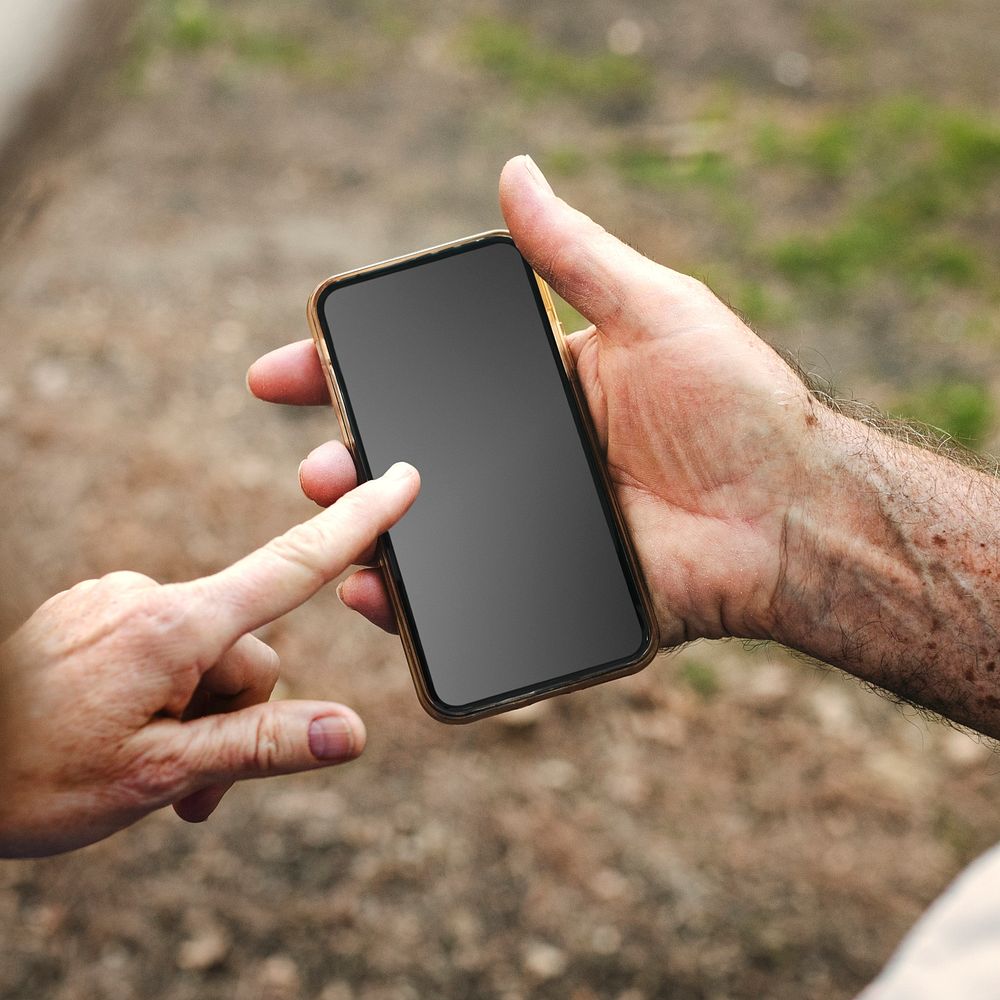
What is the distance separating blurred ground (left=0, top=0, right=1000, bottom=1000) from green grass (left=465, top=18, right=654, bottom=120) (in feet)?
0.07

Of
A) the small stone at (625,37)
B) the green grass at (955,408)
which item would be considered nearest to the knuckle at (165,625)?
the green grass at (955,408)

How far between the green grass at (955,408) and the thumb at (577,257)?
2.17 meters

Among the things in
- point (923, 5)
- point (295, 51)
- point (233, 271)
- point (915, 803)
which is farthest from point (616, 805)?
point (923, 5)

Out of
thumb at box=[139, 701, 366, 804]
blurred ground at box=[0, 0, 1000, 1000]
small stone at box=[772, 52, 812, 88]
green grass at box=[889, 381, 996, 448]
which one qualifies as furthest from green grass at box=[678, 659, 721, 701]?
small stone at box=[772, 52, 812, 88]

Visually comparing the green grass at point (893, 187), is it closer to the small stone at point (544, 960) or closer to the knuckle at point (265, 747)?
the small stone at point (544, 960)

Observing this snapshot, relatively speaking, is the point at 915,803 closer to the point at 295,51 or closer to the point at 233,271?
the point at 233,271

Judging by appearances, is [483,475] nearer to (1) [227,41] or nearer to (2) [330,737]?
(2) [330,737]

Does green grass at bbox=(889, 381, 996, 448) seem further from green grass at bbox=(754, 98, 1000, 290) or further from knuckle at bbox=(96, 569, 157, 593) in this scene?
knuckle at bbox=(96, 569, 157, 593)

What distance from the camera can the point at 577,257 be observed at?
6.39 feet

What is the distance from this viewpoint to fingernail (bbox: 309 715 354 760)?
1488 mm

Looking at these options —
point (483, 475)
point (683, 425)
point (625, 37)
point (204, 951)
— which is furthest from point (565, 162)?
point (204, 951)

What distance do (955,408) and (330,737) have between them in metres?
3.25

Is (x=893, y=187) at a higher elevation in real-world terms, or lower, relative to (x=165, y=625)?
lower

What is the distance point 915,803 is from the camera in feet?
8.95
